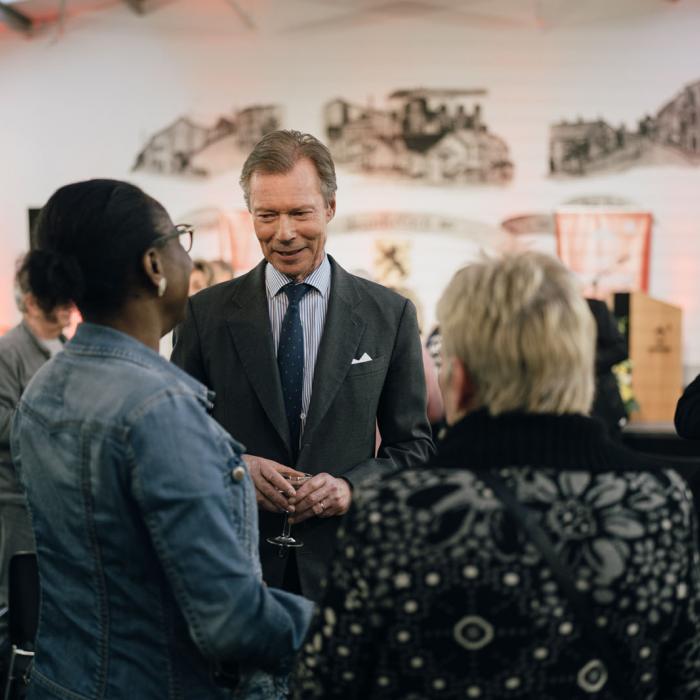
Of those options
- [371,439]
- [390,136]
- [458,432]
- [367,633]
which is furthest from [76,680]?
[390,136]

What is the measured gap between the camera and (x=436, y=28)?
918cm

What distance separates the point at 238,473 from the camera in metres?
1.56

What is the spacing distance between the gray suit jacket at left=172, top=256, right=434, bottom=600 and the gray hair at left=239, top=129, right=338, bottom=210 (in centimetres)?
23

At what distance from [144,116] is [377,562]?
28.3ft

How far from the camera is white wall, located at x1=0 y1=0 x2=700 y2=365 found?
29.5ft

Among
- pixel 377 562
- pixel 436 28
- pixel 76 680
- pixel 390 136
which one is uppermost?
pixel 436 28

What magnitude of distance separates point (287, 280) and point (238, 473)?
3.42ft

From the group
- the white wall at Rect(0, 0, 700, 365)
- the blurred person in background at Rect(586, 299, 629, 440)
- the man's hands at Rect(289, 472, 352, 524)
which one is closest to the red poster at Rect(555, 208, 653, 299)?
the white wall at Rect(0, 0, 700, 365)

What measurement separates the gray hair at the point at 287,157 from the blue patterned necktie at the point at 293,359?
0.27 meters

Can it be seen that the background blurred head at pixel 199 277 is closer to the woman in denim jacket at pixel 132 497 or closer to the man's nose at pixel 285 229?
the man's nose at pixel 285 229

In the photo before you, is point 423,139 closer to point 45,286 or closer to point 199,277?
→ point 199,277

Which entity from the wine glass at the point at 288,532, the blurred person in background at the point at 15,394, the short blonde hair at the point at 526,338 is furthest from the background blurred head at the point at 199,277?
the short blonde hair at the point at 526,338

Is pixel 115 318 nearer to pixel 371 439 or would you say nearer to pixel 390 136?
pixel 371 439

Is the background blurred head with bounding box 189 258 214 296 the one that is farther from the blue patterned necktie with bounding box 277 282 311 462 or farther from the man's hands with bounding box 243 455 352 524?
the man's hands with bounding box 243 455 352 524
